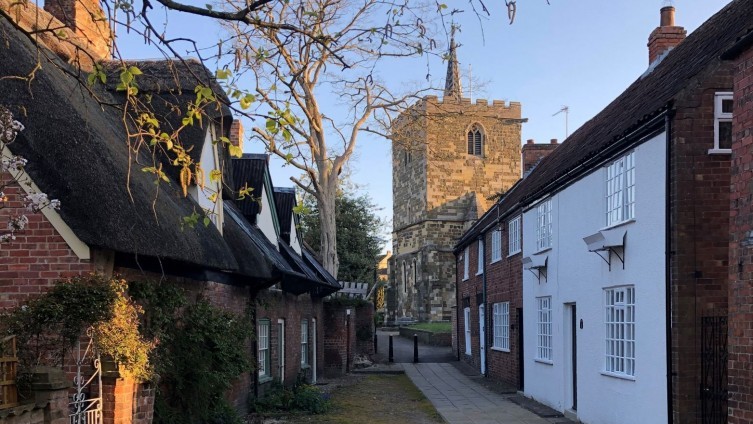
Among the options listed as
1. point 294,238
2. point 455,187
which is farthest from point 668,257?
point 455,187

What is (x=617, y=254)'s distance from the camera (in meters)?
11.5

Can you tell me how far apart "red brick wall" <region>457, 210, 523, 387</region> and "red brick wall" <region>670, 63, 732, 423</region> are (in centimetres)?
966

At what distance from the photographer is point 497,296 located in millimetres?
22141

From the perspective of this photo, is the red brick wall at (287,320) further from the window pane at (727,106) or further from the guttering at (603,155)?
the window pane at (727,106)

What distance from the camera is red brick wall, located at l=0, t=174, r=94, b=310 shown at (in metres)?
7.38

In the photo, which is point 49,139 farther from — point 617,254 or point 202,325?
point 617,254

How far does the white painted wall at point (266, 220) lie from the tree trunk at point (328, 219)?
22.2 feet

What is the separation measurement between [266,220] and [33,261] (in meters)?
10.8

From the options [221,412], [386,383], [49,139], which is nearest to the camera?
[49,139]

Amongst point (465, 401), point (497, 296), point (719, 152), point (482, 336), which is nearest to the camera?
point (719, 152)

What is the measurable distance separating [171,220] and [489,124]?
147 ft

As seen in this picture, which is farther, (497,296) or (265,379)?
(497,296)

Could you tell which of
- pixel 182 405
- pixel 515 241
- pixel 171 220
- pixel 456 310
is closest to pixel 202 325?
pixel 182 405

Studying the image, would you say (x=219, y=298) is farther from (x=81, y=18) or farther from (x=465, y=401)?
(x=465, y=401)
